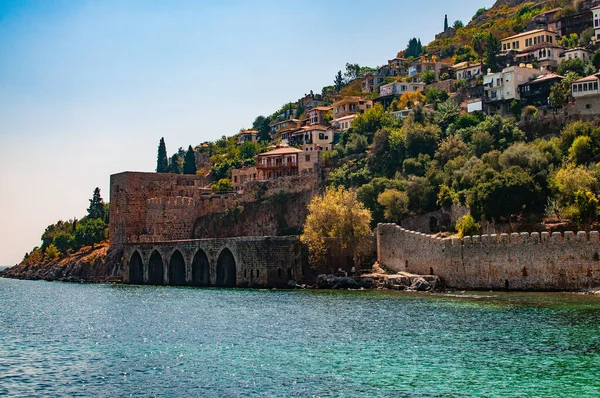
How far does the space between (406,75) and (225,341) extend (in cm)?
8444

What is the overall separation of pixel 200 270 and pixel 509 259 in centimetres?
3033

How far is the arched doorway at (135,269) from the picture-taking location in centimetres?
7319

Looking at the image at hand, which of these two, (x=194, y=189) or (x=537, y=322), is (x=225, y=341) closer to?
(x=537, y=322)

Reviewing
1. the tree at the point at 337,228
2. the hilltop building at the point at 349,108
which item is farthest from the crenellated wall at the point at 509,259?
the hilltop building at the point at 349,108

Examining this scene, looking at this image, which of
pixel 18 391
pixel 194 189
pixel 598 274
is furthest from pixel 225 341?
pixel 194 189

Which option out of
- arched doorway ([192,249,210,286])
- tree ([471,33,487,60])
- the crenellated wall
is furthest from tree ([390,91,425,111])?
the crenellated wall

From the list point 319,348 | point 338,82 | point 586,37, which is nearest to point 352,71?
point 338,82

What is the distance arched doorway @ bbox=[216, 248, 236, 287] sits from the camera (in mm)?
62375

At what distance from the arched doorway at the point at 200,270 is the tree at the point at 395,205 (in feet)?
51.7

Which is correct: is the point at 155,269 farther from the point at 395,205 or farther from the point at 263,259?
the point at 395,205

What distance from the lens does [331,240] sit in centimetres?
5400

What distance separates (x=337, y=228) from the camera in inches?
2074

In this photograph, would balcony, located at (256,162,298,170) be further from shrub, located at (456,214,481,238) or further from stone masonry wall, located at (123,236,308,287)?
shrub, located at (456,214,481,238)

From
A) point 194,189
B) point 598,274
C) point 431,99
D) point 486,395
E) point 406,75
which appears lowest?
point 486,395
